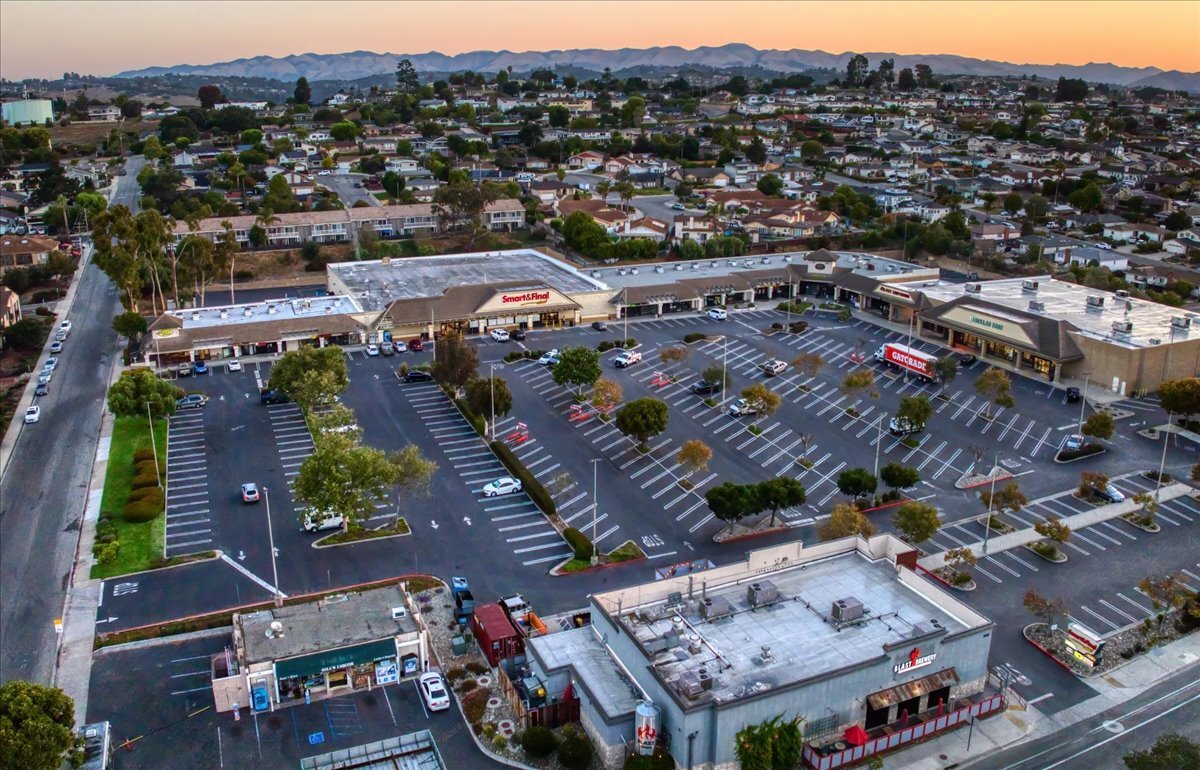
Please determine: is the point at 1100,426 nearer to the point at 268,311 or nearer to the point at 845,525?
the point at 845,525

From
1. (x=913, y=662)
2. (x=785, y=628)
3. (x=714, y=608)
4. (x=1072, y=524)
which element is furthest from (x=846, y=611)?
(x=1072, y=524)

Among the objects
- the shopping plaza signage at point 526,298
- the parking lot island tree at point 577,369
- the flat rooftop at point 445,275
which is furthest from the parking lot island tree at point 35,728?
the shopping plaza signage at point 526,298

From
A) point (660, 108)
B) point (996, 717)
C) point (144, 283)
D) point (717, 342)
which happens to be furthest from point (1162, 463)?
point (660, 108)

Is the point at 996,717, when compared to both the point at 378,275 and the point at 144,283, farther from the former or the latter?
the point at 144,283

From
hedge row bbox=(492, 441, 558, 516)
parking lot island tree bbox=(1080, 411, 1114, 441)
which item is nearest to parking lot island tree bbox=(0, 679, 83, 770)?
hedge row bbox=(492, 441, 558, 516)

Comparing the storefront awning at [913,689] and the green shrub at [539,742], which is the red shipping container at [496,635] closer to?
the green shrub at [539,742]

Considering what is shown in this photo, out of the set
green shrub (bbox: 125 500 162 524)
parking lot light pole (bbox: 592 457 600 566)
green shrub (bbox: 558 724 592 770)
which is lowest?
green shrub (bbox: 558 724 592 770)

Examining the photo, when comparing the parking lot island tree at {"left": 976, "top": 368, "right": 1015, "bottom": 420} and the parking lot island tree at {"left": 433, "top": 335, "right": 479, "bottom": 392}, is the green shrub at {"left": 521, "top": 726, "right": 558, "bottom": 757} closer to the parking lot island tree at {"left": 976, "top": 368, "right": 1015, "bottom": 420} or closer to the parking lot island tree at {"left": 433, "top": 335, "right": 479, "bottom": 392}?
the parking lot island tree at {"left": 433, "top": 335, "right": 479, "bottom": 392}
